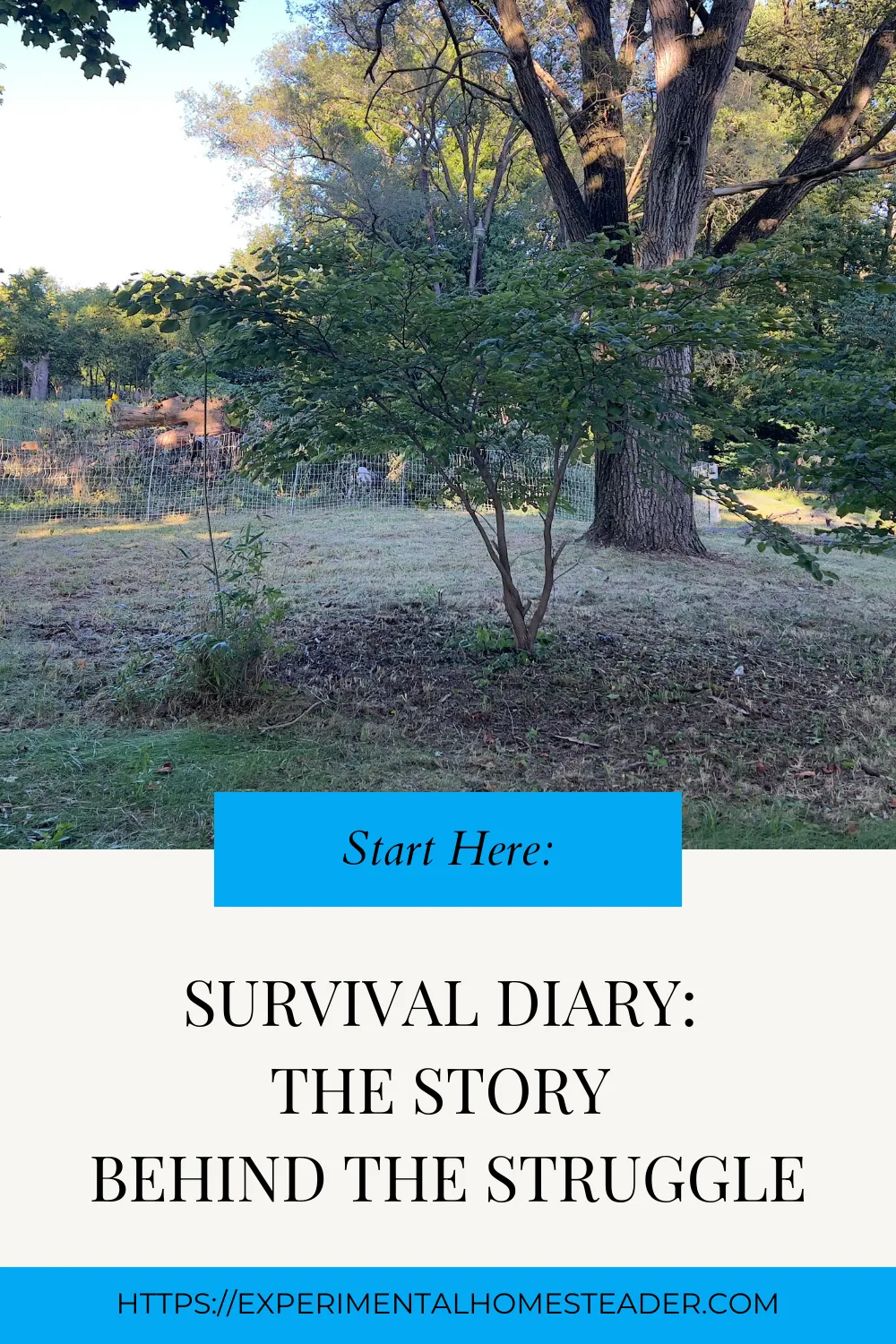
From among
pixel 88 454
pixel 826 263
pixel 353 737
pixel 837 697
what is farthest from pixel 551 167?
pixel 88 454

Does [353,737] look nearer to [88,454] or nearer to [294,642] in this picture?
[294,642]

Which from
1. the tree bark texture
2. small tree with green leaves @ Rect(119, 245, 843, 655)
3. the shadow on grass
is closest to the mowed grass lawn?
the shadow on grass

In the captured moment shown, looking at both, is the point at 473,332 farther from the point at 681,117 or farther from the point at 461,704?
the point at 681,117

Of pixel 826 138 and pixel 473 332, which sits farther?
pixel 826 138

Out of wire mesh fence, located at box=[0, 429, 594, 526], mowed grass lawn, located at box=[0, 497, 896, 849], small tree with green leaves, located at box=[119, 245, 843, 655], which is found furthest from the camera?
wire mesh fence, located at box=[0, 429, 594, 526]

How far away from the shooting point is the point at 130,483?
527 inches

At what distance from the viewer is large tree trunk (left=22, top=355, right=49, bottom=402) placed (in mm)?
26438

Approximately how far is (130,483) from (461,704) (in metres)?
9.56

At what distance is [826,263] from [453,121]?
20.5 metres

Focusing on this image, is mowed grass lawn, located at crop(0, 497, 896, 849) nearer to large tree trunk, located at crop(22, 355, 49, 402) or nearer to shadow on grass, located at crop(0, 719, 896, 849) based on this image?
shadow on grass, located at crop(0, 719, 896, 849)

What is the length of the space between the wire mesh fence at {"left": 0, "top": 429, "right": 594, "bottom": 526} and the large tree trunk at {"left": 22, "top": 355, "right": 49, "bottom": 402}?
14398mm

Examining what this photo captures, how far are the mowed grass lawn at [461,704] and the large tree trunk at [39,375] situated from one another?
19.8 m

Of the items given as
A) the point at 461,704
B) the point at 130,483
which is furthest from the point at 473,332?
the point at 130,483

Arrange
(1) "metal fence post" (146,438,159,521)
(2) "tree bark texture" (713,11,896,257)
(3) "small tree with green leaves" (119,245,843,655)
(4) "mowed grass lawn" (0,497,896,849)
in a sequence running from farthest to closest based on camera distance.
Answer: (1) "metal fence post" (146,438,159,521), (2) "tree bark texture" (713,11,896,257), (3) "small tree with green leaves" (119,245,843,655), (4) "mowed grass lawn" (0,497,896,849)
